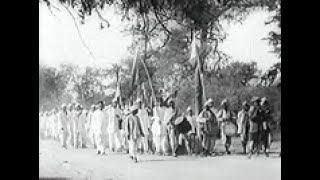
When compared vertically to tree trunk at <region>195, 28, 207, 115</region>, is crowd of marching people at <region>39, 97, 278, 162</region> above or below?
below

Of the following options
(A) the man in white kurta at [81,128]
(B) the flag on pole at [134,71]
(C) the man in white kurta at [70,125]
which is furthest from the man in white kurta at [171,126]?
(C) the man in white kurta at [70,125]

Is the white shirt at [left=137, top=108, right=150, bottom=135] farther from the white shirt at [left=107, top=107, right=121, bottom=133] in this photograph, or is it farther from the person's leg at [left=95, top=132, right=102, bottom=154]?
the person's leg at [left=95, top=132, right=102, bottom=154]

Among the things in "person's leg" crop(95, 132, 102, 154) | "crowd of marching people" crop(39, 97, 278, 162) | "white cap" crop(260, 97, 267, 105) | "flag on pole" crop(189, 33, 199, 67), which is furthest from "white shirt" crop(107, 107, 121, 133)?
"white cap" crop(260, 97, 267, 105)

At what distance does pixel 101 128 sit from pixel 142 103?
416mm

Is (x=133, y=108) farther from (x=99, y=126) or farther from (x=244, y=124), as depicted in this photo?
(x=244, y=124)

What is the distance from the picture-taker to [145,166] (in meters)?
3.61

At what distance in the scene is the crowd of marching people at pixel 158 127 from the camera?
3.67 m

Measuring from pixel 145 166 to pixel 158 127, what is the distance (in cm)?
35

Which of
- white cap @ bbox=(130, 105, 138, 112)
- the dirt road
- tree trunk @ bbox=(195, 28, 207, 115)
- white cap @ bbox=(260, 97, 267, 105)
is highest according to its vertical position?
tree trunk @ bbox=(195, 28, 207, 115)

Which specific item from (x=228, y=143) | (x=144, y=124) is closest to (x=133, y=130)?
(x=144, y=124)

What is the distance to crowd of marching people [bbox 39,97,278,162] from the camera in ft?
12.0

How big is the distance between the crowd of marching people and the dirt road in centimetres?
6

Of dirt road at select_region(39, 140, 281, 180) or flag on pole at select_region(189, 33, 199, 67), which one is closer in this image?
dirt road at select_region(39, 140, 281, 180)
